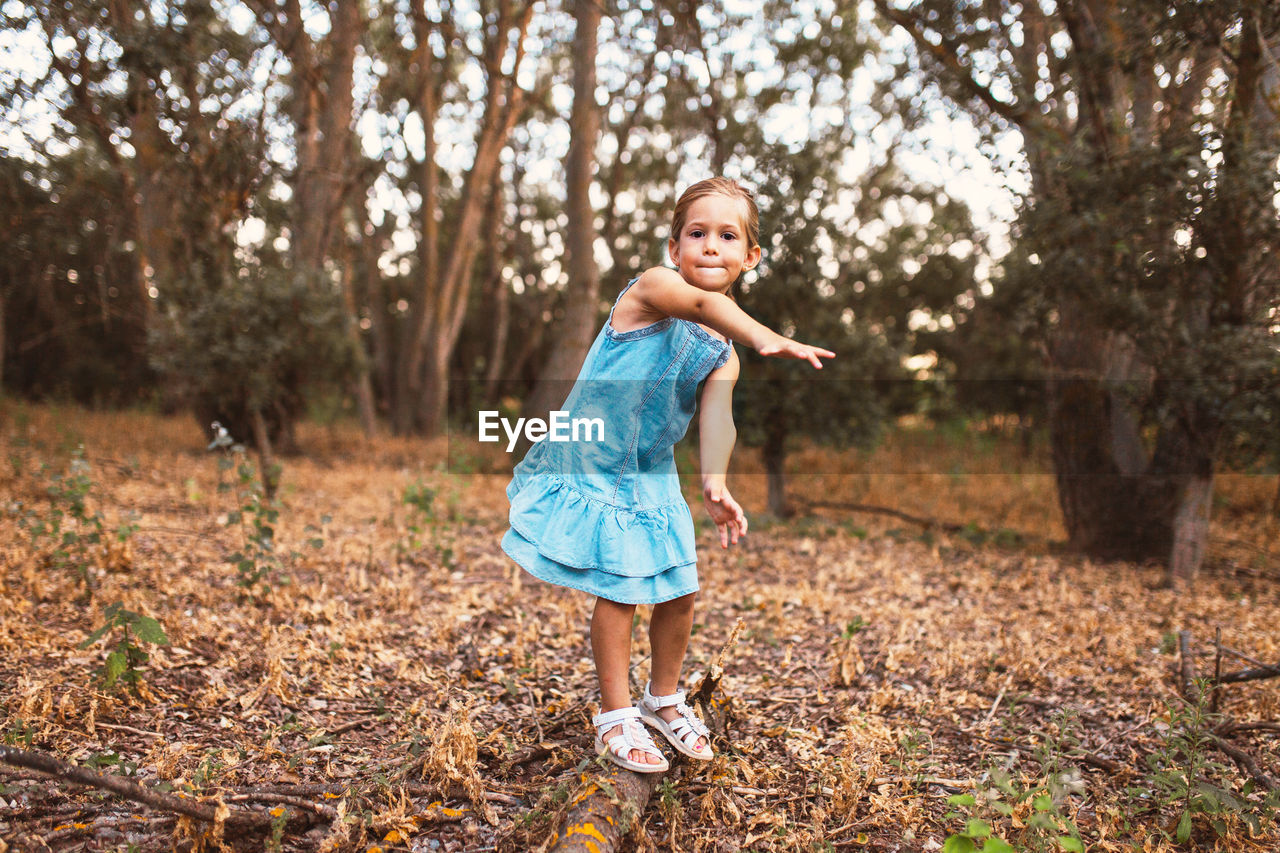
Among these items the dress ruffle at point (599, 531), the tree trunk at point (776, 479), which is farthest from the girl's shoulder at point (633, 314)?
the tree trunk at point (776, 479)

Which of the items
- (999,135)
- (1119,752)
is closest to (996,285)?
(999,135)

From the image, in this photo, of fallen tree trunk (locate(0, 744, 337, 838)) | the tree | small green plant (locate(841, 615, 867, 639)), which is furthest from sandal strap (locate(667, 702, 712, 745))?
the tree

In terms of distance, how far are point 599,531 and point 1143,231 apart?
4441 millimetres

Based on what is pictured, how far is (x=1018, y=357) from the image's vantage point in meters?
11.8

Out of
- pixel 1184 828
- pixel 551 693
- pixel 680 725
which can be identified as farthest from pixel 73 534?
pixel 1184 828

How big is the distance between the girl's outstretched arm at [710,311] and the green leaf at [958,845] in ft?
3.46

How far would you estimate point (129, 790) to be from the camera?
1688 millimetres

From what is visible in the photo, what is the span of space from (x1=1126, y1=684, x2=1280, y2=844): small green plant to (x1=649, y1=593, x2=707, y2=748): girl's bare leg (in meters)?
1.25

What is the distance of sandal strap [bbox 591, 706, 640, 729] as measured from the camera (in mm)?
2203

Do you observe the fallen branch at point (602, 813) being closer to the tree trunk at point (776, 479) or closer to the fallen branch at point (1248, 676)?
the fallen branch at point (1248, 676)

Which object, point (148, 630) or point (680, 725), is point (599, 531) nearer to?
point (680, 725)

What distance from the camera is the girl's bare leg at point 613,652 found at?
2172 mm

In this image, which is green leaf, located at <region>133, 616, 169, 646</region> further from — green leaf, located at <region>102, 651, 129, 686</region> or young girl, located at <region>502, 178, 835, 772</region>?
young girl, located at <region>502, 178, 835, 772</region>

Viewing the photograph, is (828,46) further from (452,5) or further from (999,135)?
(999,135)
